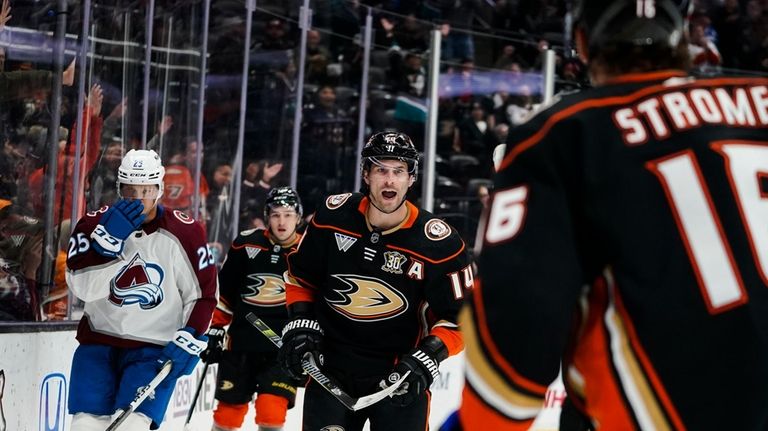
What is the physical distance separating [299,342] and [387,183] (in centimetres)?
58

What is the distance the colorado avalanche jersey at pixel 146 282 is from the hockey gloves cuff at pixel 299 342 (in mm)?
831

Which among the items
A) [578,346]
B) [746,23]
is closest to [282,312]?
[578,346]

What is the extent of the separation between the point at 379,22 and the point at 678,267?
22.8ft

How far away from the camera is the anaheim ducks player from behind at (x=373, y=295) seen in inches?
157

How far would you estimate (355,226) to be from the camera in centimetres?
408

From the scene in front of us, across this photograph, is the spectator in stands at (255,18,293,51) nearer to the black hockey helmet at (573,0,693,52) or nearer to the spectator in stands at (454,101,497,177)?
the spectator in stands at (454,101,497,177)

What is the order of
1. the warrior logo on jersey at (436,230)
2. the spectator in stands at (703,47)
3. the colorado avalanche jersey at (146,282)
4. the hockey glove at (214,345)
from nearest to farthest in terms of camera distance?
the warrior logo on jersey at (436,230) < the colorado avalanche jersey at (146,282) < the hockey glove at (214,345) < the spectator in stands at (703,47)

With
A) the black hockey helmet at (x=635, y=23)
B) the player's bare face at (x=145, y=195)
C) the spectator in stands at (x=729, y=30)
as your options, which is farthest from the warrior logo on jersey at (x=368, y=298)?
the spectator in stands at (x=729, y=30)

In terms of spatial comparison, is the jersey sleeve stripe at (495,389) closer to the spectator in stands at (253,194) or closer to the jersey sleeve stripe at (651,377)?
the jersey sleeve stripe at (651,377)

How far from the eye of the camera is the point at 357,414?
4.02 m

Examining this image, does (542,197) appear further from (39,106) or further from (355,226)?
(39,106)

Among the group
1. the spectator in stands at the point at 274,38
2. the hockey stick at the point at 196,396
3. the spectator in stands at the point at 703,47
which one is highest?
the spectator in stands at the point at 703,47

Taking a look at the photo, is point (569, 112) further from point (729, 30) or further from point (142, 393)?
point (729, 30)

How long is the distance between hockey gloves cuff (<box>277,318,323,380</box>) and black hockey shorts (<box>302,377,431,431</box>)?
0.27 feet
